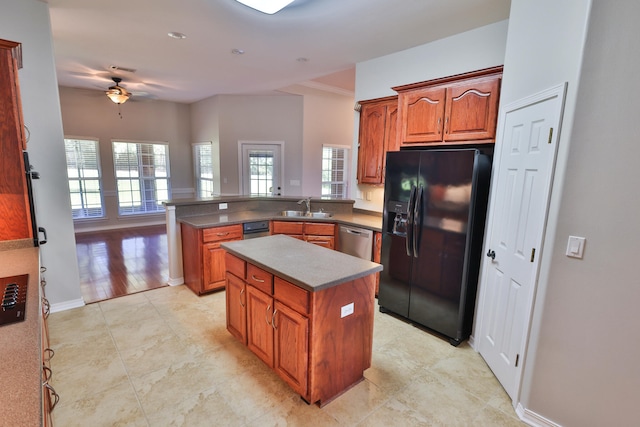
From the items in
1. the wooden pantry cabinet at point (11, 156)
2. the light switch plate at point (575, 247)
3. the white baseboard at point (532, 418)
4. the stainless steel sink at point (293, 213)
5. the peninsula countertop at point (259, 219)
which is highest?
the wooden pantry cabinet at point (11, 156)

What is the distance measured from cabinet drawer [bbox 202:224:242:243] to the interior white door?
8.58 ft

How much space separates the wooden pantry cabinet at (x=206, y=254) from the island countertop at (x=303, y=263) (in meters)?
1.05

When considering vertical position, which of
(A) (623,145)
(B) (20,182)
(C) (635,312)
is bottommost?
(C) (635,312)

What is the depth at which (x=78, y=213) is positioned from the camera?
6.54m

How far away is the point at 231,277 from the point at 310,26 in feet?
7.98

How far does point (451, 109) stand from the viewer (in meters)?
2.87

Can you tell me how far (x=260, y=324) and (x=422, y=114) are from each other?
96.1 inches

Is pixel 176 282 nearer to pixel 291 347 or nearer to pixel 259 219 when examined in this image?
pixel 259 219

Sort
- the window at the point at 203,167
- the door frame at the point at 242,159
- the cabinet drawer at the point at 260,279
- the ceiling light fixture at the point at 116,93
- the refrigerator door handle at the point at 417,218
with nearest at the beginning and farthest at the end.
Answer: the cabinet drawer at the point at 260,279
the refrigerator door handle at the point at 417,218
the ceiling light fixture at the point at 116,93
the door frame at the point at 242,159
the window at the point at 203,167

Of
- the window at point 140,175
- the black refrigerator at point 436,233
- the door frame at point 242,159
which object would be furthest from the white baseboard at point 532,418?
the window at point 140,175

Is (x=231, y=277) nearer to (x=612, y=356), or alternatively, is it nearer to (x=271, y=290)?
(x=271, y=290)

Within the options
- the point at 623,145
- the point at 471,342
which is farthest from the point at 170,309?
the point at 623,145

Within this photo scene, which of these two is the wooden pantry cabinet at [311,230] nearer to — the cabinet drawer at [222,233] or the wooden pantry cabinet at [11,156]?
the cabinet drawer at [222,233]

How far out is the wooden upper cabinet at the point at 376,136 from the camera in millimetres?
3639
